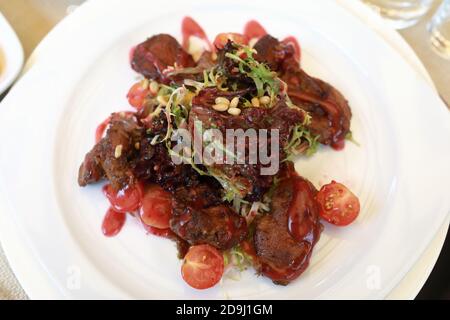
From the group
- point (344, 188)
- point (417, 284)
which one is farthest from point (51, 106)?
point (417, 284)

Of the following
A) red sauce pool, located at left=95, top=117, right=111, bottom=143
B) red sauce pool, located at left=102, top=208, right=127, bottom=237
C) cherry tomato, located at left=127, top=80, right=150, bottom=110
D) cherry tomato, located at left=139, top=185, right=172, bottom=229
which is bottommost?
red sauce pool, located at left=102, top=208, right=127, bottom=237

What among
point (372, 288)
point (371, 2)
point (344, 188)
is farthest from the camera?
point (371, 2)

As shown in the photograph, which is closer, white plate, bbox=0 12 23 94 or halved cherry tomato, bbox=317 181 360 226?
halved cherry tomato, bbox=317 181 360 226

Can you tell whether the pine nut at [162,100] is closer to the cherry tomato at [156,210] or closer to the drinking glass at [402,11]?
the cherry tomato at [156,210]

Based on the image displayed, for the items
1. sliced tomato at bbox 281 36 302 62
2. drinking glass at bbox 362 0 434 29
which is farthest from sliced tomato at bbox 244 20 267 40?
drinking glass at bbox 362 0 434 29

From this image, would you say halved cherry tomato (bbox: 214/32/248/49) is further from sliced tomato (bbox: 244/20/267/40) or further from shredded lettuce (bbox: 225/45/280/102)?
shredded lettuce (bbox: 225/45/280/102)
